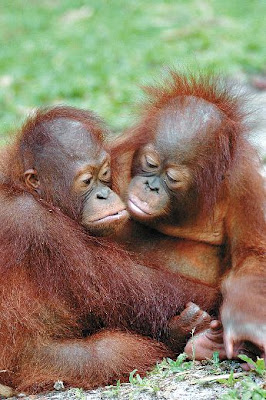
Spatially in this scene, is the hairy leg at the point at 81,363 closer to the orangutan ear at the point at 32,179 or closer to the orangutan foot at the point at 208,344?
the orangutan foot at the point at 208,344

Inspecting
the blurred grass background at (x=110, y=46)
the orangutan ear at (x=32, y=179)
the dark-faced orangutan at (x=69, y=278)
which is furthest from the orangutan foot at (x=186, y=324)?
the blurred grass background at (x=110, y=46)

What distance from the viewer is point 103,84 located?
9.13 m

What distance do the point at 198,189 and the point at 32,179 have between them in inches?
35.1

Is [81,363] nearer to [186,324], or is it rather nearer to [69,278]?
[69,278]

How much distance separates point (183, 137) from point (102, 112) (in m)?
3.99

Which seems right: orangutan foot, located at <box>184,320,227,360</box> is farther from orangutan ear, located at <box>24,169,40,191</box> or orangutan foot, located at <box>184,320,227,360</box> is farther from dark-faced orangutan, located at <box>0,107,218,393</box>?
orangutan ear, located at <box>24,169,40,191</box>

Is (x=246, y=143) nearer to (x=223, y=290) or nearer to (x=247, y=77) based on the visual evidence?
(x=223, y=290)

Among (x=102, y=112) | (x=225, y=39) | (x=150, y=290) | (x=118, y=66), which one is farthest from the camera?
(x=225, y=39)

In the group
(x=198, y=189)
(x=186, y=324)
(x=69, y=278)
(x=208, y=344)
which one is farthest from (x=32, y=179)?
(x=208, y=344)

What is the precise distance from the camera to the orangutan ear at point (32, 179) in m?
4.19

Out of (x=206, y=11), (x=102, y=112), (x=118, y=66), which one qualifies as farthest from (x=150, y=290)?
(x=206, y=11)

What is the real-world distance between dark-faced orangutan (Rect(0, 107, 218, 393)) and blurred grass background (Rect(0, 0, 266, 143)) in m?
3.40

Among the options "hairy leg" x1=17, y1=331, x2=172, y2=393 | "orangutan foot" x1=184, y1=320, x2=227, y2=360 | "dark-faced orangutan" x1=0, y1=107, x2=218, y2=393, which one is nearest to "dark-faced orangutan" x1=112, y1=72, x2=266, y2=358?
"orangutan foot" x1=184, y1=320, x2=227, y2=360

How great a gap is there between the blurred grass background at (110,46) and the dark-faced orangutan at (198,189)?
318 centimetres
